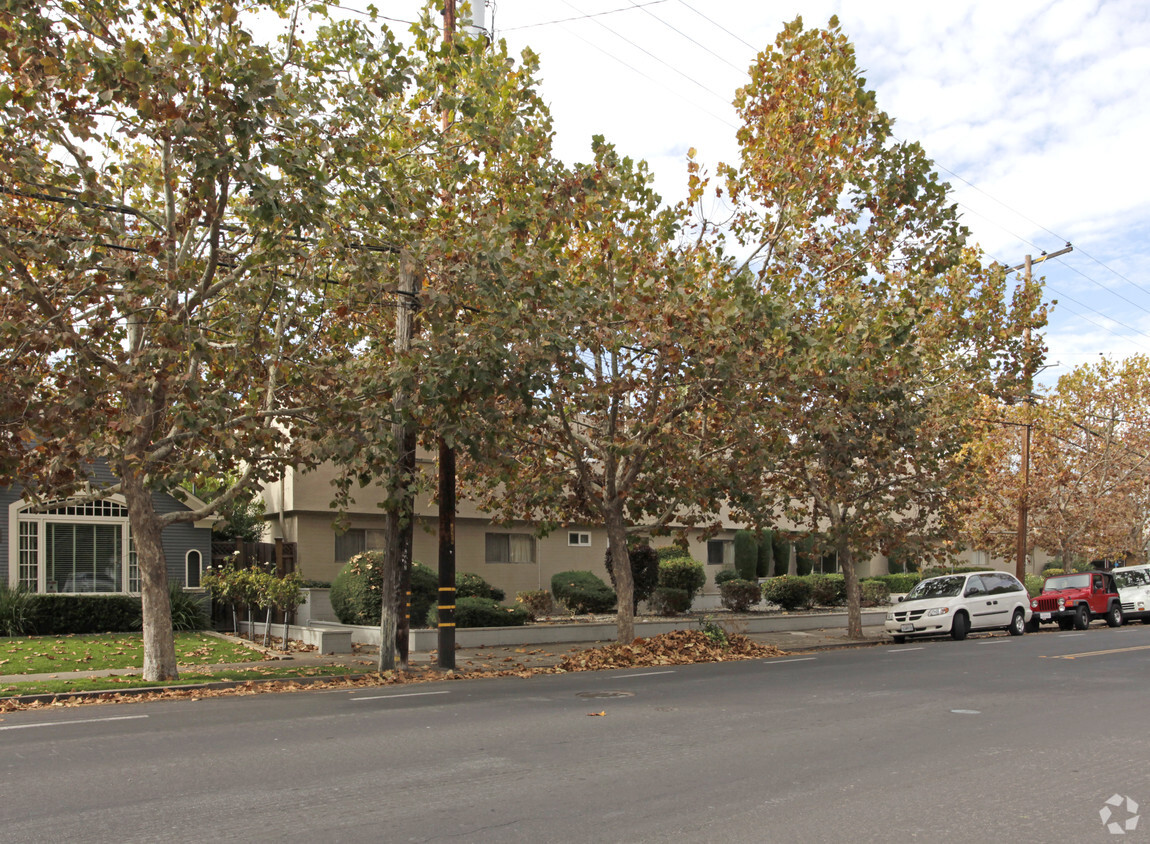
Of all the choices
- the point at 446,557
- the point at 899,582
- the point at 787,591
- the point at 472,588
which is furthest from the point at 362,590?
the point at 899,582

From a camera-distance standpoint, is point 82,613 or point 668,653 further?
point 82,613

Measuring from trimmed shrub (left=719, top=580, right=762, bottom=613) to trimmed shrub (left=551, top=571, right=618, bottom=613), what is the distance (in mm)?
4191

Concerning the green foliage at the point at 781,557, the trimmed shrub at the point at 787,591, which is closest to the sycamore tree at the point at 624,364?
the trimmed shrub at the point at 787,591

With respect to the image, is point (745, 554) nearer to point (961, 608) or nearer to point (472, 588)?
point (961, 608)

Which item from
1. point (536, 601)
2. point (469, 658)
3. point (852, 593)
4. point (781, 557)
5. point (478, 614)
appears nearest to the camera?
point (469, 658)

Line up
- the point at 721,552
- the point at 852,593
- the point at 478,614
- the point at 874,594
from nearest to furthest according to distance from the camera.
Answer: the point at 478,614 < the point at 852,593 < the point at 874,594 < the point at 721,552

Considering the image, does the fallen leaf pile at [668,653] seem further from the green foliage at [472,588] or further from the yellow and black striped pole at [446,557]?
the green foliage at [472,588]

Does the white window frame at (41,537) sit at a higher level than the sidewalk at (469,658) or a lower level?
higher

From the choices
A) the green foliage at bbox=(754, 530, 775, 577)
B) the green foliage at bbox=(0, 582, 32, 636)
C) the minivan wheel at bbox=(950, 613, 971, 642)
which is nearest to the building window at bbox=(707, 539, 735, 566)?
the green foliage at bbox=(754, 530, 775, 577)

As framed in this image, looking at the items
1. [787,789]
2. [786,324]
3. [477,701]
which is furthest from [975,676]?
[787,789]

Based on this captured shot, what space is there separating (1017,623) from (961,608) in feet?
9.28

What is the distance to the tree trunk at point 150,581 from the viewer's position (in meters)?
14.5

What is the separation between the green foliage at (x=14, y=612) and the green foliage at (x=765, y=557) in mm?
25364

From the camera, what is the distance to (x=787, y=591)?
32.3m
